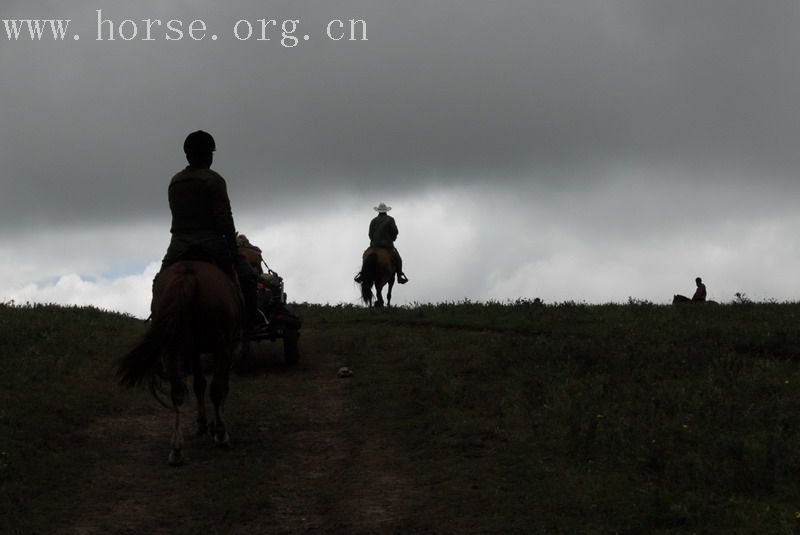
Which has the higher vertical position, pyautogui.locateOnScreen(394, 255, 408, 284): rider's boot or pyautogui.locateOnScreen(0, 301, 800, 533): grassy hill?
pyautogui.locateOnScreen(394, 255, 408, 284): rider's boot

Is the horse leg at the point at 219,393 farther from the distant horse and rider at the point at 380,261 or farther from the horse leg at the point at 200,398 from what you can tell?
the distant horse and rider at the point at 380,261

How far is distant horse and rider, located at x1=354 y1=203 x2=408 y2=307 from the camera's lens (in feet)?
101

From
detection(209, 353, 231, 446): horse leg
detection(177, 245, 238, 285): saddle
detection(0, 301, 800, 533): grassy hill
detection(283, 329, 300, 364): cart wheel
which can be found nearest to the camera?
detection(0, 301, 800, 533): grassy hill

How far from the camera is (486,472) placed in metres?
13.4

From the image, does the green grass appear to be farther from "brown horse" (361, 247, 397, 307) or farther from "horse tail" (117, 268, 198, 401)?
"brown horse" (361, 247, 397, 307)

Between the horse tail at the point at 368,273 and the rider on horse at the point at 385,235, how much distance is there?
0.30 meters

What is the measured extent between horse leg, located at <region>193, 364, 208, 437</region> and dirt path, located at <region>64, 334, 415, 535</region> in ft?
0.71

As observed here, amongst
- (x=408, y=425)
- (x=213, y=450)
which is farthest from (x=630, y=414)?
(x=213, y=450)

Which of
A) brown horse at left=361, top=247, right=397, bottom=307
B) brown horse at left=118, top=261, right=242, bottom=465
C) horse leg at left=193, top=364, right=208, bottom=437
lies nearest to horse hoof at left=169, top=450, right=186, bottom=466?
brown horse at left=118, top=261, right=242, bottom=465

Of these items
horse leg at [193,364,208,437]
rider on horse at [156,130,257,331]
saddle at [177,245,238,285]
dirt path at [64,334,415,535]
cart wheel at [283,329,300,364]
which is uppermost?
rider on horse at [156,130,257,331]

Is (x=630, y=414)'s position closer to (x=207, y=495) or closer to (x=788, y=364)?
(x=788, y=364)

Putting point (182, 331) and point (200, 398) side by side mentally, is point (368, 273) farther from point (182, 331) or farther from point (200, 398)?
point (182, 331)

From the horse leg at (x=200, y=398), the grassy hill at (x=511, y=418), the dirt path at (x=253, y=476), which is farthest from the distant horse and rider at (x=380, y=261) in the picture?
the horse leg at (x=200, y=398)

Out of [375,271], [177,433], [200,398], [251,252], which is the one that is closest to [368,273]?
[375,271]
